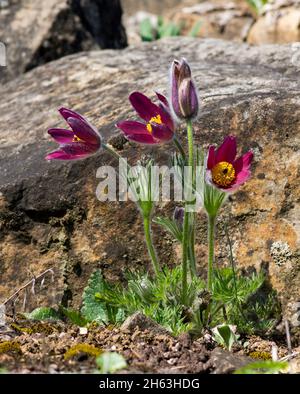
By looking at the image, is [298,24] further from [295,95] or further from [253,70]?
[295,95]

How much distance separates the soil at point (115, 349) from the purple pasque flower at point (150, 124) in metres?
0.80

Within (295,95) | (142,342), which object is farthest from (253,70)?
(142,342)

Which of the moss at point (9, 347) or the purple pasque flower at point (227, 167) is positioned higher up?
the purple pasque flower at point (227, 167)

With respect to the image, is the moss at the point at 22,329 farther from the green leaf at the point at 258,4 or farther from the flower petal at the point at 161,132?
the green leaf at the point at 258,4

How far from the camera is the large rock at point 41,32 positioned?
676 cm

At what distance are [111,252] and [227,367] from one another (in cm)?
111

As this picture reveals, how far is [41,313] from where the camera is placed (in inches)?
149

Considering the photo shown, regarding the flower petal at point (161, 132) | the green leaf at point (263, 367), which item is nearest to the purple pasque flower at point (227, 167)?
the flower petal at point (161, 132)

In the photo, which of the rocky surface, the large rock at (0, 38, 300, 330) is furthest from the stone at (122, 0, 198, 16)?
the large rock at (0, 38, 300, 330)

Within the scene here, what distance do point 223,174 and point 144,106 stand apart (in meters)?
0.45

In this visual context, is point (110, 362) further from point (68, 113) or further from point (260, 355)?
point (68, 113)

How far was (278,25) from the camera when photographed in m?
10.1

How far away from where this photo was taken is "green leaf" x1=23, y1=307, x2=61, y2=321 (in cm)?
377

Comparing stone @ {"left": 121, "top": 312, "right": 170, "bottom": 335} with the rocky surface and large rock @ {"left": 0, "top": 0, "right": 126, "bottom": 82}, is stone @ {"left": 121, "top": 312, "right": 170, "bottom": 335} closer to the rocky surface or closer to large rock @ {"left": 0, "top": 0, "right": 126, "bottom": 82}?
large rock @ {"left": 0, "top": 0, "right": 126, "bottom": 82}
